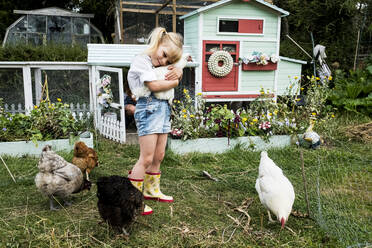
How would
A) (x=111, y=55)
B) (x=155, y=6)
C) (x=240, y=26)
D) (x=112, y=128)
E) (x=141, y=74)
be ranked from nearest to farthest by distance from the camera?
1. (x=141, y=74)
2. (x=112, y=128)
3. (x=111, y=55)
4. (x=240, y=26)
5. (x=155, y=6)

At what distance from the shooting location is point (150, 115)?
10.4ft

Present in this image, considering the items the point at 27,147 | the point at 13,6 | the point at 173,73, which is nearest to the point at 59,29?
the point at 13,6

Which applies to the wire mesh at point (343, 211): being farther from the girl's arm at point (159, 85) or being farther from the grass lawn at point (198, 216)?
the girl's arm at point (159, 85)

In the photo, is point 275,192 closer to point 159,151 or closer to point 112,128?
point 159,151

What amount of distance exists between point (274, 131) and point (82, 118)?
3.74 m

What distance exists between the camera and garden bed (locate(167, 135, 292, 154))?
5.63 metres

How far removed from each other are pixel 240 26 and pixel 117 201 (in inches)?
220

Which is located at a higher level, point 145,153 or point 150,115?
point 150,115

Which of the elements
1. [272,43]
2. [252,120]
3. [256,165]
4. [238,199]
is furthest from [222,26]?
[238,199]

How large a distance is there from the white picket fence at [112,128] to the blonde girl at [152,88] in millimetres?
2747

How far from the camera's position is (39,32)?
13.9 m

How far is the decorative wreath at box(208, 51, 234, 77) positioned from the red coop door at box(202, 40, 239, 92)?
0.12m

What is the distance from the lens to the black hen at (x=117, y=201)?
257 cm

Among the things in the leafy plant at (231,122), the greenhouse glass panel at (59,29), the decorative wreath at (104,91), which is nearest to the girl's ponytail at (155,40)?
the leafy plant at (231,122)
